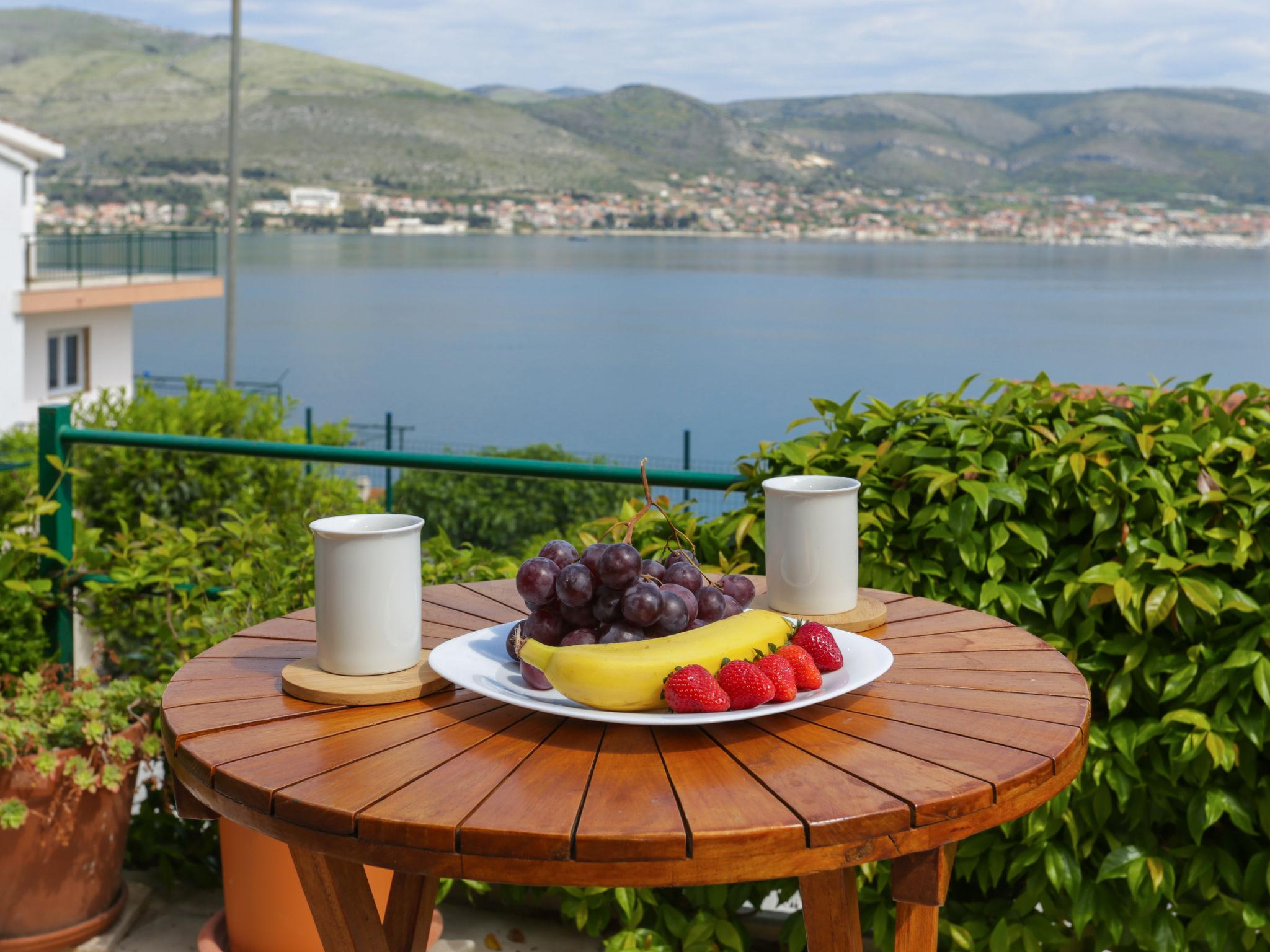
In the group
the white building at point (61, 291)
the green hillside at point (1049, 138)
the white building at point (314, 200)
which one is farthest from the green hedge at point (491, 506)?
the green hillside at point (1049, 138)

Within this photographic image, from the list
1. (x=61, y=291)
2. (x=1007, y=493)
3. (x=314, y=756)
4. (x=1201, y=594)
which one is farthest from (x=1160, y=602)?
(x=61, y=291)

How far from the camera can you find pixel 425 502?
934cm

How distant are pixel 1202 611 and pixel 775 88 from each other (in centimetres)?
12076

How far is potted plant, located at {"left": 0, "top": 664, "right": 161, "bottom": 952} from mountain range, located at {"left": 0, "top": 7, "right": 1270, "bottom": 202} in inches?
3034

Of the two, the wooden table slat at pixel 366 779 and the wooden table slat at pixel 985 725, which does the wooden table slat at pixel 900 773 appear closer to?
the wooden table slat at pixel 985 725

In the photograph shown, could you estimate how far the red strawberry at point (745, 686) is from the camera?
115 centimetres

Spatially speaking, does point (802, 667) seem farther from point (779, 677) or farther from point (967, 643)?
point (967, 643)

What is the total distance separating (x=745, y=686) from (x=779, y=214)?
87304 millimetres

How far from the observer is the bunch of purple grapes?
1.25 m

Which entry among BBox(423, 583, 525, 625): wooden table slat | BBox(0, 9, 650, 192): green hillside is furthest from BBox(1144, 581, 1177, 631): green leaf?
BBox(0, 9, 650, 192): green hillside

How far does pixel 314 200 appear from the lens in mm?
73500

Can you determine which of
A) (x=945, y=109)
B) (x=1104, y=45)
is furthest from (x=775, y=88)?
(x=1104, y=45)

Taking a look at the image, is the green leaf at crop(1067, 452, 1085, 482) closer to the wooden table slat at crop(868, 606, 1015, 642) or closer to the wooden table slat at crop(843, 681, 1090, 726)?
the wooden table slat at crop(868, 606, 1015, 642)

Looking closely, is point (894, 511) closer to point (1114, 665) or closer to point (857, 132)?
point (1114, 665)
